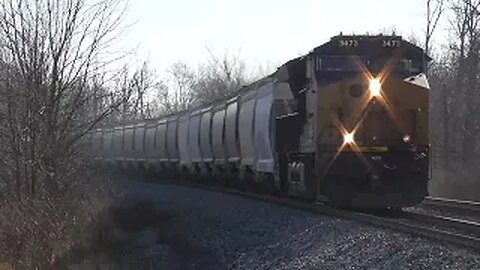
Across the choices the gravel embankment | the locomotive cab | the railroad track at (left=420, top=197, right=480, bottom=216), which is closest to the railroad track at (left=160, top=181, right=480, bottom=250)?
the gravel embankment

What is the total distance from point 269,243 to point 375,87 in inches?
192

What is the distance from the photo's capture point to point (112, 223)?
77.0 feet

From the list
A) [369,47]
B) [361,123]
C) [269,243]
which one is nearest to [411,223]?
[269,243]

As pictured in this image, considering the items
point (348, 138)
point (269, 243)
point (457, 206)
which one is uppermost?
point (348, 138)

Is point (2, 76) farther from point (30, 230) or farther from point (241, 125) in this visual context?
point (241, 125)

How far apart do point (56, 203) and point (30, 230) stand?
115cm

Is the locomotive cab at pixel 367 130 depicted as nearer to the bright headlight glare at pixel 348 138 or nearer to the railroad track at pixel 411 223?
the bright headlight glare at pixel 348 138

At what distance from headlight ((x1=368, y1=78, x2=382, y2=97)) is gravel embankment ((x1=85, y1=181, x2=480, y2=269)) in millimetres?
2925

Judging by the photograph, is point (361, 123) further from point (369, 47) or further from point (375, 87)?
point (369, 47)

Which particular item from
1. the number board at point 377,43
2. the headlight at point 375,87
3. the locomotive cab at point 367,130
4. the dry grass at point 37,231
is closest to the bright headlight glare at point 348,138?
the locomotive cab at point 367,130

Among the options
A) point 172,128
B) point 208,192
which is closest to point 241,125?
point 208,192

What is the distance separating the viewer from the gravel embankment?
1090 centimetres

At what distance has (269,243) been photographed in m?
14.1

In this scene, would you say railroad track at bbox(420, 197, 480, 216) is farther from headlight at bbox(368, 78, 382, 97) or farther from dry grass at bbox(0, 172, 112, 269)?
dry grass at bbox(0, 172, 112, 269)
